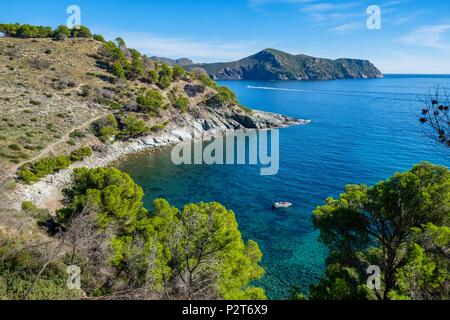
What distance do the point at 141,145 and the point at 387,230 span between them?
2329 inches

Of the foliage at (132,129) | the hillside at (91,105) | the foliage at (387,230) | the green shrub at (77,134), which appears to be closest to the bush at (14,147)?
the hillside at (91,105)

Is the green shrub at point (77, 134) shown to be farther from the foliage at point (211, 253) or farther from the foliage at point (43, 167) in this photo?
the foliage at point (211, 253)

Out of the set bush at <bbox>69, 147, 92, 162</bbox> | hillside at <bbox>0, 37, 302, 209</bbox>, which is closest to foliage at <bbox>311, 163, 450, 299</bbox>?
hillside at <bbox>0, 37, 302, 209</bbox>

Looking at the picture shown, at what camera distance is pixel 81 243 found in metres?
20.2

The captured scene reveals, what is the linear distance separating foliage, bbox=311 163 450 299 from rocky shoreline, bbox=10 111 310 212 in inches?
1258

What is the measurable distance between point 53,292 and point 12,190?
31.2 m

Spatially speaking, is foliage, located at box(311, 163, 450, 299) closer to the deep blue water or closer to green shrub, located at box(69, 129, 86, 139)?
the deep blue water

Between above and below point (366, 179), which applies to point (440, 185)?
above

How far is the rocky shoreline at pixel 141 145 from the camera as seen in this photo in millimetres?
40938

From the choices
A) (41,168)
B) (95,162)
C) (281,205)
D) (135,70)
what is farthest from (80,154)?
(135,70)

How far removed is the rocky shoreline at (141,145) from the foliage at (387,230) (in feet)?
105

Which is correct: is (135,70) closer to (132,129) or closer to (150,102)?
(150,102)
